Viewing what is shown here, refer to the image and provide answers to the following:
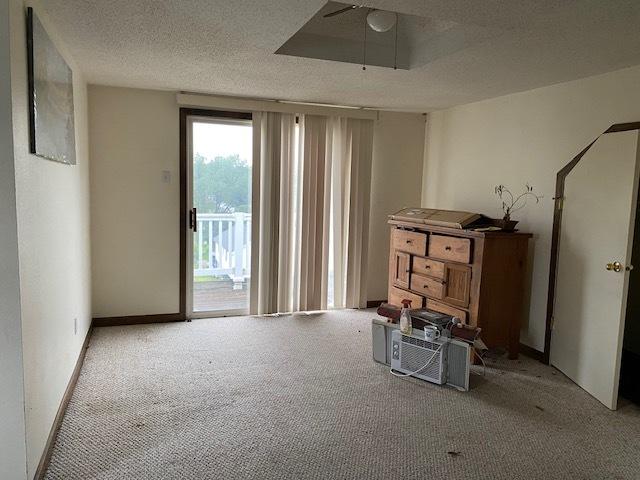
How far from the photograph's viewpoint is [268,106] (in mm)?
4367

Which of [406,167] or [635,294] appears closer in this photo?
[635,294]

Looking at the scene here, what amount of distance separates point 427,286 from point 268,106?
2.19m

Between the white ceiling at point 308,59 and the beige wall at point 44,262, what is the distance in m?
0.32

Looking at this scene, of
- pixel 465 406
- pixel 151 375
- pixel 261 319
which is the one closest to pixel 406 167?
pixel 261 319

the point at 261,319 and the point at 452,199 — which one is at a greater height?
the point at 452,199

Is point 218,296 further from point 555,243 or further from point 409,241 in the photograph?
point 555,243

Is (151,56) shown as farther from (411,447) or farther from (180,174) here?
(411,447)

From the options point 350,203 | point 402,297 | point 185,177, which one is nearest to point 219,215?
point 185,177

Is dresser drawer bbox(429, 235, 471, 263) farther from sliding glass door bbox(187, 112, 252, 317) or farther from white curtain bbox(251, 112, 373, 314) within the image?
sliding glass door bbox(187, 112, 252, 317)

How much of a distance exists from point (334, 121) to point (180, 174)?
1.59m

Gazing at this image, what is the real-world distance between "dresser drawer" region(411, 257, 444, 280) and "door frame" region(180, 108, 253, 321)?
2.07 meters

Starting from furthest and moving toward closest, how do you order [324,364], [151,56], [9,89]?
[324,364] → [151,56] → [9,89]

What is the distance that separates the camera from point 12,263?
170 centimetres

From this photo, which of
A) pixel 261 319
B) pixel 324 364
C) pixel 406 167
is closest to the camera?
pixel 324 364
